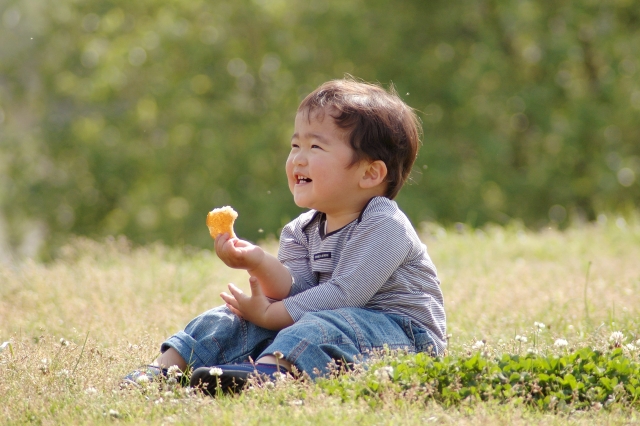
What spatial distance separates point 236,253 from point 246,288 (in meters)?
2.27

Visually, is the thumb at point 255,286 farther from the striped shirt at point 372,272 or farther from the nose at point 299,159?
the nose at point 299,159

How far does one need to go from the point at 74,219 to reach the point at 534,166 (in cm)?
1152

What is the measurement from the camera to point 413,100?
17.3m

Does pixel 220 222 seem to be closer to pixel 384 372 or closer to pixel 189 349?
pixel 189 349

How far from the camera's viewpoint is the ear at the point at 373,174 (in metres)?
3.62

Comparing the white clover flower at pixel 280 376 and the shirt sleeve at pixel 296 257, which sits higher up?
the shirt sleeve at pixel 296 257

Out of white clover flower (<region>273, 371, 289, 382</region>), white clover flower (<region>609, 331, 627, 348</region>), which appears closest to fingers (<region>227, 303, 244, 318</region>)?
white clover flower (<region>273, 371, 289, 382</region>)

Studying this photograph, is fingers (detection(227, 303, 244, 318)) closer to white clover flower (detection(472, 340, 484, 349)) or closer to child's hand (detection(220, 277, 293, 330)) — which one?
child's hand (detection(220, 277, 293, 330))

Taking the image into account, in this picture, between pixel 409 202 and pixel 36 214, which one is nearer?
pixel 409 202

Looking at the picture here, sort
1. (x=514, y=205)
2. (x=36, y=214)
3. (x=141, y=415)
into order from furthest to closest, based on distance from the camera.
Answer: (x=36, y=214) → (x=514, y=205) → (x=141, y=415)

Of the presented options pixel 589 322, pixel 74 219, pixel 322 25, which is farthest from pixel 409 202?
pixel 589 322

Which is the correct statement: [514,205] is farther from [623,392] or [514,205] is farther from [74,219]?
[623,392]

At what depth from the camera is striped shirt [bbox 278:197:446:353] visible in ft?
11.1

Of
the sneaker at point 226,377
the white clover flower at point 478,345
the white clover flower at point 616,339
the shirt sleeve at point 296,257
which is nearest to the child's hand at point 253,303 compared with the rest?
the shirt sleeve at point 296,257
